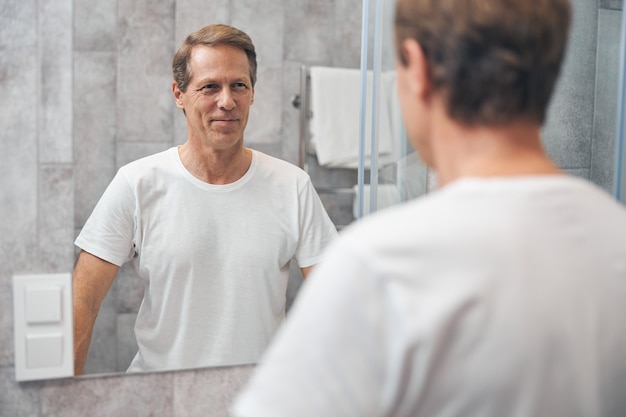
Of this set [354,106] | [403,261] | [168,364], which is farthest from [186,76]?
[403,261]

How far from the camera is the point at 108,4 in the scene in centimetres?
126

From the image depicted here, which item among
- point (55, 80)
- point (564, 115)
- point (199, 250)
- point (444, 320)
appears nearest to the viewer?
point (444, 320)

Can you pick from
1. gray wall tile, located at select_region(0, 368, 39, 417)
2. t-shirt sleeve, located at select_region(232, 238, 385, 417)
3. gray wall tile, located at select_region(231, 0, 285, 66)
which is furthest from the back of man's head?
gray wall tile, located at select_region(0, 368, 39, 417)

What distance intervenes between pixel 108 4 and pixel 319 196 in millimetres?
536

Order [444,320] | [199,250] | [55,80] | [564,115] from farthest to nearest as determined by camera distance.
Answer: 1. [564,115]
2. [199,250]
3. [55,80]
4. [444,320]

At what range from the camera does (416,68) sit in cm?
69

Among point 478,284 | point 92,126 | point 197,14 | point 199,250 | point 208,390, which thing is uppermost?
point 197,14

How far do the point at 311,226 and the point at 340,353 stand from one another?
2.70ft

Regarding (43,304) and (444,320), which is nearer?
(444,320)

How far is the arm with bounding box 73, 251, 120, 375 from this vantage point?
1282mm

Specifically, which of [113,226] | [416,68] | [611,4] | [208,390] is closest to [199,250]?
[113,226]

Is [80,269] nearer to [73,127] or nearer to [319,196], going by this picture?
[73,127]

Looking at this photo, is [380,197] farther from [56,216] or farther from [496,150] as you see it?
[496,150]

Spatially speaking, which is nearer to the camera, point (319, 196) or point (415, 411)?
point (415, 411)
